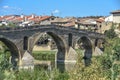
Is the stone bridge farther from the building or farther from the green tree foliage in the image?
the building

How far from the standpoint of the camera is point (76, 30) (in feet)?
183

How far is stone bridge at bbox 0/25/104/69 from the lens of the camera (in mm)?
44031

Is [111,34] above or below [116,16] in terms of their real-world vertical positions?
below

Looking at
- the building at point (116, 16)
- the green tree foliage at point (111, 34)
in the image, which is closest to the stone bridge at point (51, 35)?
the green tree foliage at point (111, 34)

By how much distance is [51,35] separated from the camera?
52.2 m

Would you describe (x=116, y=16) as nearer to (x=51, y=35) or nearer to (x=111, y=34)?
(x=111, y=34)

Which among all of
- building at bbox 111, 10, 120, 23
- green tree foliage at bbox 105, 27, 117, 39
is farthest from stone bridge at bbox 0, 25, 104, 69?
building at bbox 111, 10, 120, 23

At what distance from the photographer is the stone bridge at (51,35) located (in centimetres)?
4403

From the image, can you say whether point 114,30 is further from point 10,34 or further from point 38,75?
point 38,75

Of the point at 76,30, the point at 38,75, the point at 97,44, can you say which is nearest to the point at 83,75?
the point at 38,75

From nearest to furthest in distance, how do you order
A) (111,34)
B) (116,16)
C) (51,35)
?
(51,35)
(111,34)
(116,16)

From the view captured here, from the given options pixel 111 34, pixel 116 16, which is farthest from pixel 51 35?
pixel 116 16

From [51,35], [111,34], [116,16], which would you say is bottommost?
[111,34]

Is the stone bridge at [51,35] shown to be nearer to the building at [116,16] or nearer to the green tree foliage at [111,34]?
the green tree foliage at [111,34]
